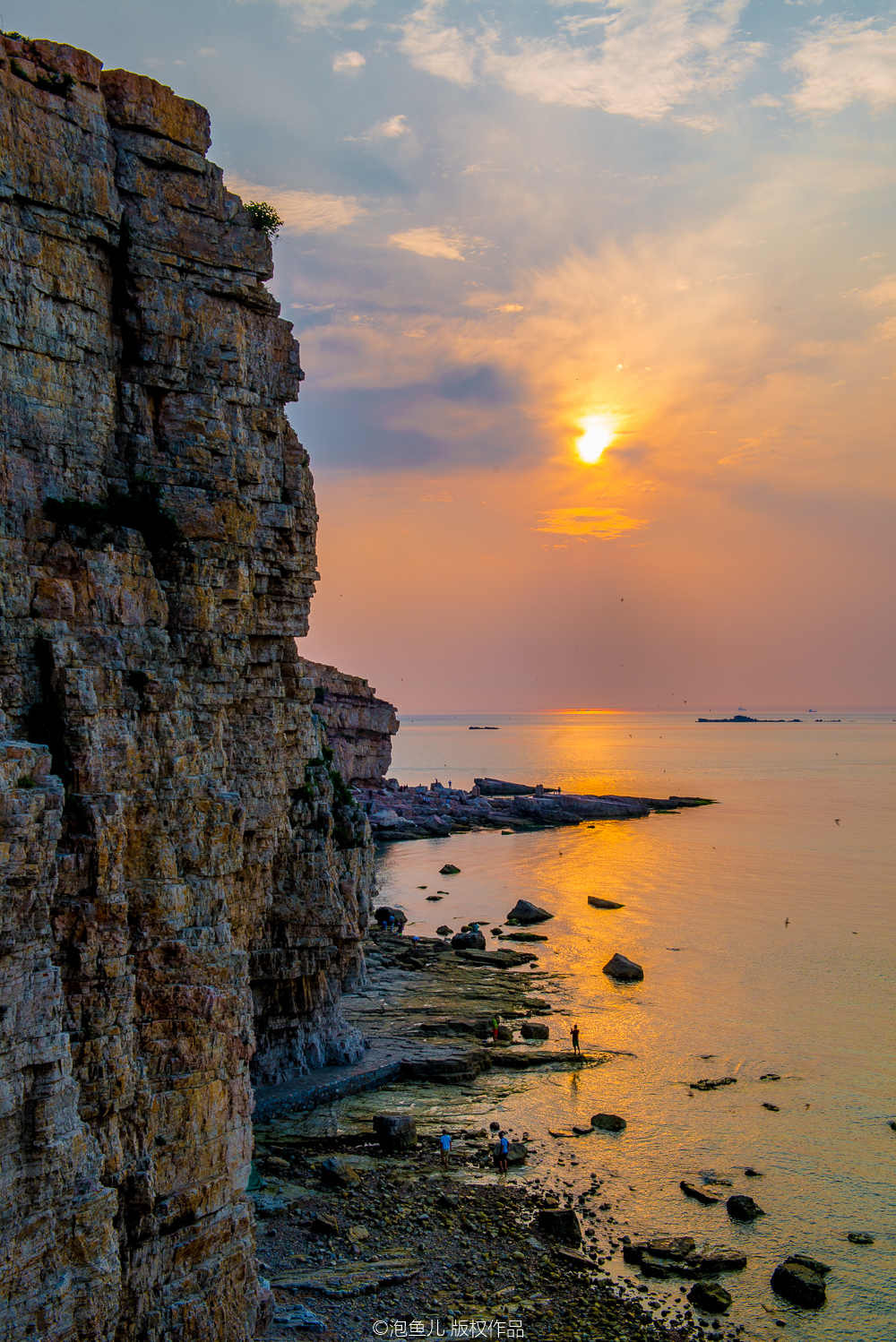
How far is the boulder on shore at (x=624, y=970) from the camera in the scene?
4781 centimetres

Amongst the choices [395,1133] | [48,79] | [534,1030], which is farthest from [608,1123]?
[48,79]

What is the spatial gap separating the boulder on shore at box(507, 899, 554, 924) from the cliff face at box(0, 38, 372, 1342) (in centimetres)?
4638

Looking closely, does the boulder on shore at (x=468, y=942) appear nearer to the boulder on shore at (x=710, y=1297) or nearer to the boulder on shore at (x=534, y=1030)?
the boulder on shore at (x=534, y=1030)

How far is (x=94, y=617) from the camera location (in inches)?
613

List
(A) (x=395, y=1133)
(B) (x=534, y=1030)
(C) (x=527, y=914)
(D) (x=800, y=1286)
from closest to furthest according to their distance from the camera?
1. (D) (x=800, y=1286)
2. (A) (x=395, y=1133)
3. (B) (x=534, y=1030)
4. (C) (x=527, y=914)

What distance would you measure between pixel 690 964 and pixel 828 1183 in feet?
74.8

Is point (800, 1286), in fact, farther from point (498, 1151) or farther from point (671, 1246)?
point (498, 1151)

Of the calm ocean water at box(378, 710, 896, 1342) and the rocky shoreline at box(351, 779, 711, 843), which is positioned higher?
the rocky shoreline at box(351, 779, 711, 843)

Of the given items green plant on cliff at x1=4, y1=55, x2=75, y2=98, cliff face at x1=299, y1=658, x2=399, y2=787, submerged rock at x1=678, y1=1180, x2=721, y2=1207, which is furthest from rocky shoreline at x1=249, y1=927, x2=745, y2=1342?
cliff face at x1=299, y1=658, x2=399, y2=787

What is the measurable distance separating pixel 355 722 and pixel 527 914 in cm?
4114

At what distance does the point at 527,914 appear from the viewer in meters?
61.8

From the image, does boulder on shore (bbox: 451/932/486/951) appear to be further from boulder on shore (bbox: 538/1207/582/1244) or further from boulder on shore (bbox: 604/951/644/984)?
boulder on shore (bbox: 538/1207/582/1244)

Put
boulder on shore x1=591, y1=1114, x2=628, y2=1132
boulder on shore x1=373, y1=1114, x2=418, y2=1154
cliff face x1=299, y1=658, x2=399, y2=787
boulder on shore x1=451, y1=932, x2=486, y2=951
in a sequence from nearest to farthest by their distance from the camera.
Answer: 1. boulder on shore x1=373, y1=1114, x2=418, y2=1154
2. boulder on shore x1=591, y1=1114, x2=628, y2=1132
3. boulder on shore x1=451, y1=932, x2=486, y2=951
4. cliff face x1=299, y1=658, x2=399, y2=787

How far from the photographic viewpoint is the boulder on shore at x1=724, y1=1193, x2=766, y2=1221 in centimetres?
2562
